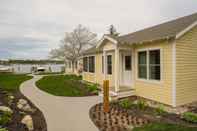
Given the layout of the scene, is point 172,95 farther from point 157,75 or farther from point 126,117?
point 126,117

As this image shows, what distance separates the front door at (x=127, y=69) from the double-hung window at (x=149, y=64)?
1195 mm

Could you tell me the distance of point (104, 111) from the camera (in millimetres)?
6973

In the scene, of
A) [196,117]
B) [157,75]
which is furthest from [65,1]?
[196,117]

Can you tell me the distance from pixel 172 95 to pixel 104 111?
3.23 m

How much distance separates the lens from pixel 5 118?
523cm

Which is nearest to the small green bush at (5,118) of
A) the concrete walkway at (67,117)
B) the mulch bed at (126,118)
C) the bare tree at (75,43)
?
the concrete walkway at (67,117)

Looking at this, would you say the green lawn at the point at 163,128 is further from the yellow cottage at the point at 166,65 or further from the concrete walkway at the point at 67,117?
the yellow cottage at the point at 166,65

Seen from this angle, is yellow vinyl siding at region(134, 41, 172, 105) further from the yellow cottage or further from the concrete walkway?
the concrete walkway

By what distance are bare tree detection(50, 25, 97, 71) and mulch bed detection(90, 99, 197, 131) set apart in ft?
91.7

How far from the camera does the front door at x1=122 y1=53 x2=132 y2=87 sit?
1070 centimetres

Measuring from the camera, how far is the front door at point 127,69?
1070 centimetres

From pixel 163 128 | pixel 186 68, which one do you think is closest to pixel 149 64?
pixel 186 68

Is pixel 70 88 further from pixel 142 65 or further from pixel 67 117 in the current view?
pixel 67 117

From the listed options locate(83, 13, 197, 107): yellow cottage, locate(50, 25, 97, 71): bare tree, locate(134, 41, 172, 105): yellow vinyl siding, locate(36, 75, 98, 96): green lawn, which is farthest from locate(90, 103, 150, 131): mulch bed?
locate(50, 25, 97, 71): bare tree
